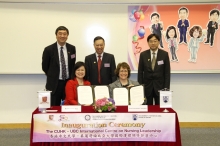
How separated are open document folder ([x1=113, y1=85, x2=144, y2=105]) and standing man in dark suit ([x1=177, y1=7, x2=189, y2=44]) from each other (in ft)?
6.79

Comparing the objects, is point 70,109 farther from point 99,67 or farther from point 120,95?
point 99,67

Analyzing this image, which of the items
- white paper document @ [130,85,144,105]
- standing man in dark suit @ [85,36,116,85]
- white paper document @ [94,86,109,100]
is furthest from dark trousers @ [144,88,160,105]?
white paper document @ [94,86,109,100]

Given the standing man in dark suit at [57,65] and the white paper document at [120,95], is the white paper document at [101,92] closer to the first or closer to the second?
the white paper document at [120,95]

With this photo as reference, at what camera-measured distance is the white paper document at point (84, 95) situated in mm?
2898

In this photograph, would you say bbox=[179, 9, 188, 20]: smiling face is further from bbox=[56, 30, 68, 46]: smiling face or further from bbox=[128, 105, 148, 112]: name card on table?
bbox=[128, 105, 148, 112]: name card on table

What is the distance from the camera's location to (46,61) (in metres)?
3.86

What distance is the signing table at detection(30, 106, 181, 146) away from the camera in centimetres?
251

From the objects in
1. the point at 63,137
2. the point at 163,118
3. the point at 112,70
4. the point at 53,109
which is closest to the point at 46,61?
the point at 112,70

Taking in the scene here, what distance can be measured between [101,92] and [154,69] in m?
1.12

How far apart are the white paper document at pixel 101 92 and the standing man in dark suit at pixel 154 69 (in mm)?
1005

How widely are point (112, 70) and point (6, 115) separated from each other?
2.30 meters

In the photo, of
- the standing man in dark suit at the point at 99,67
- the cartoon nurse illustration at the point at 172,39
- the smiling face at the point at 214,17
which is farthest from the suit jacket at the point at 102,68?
the smiling face at the point at 214,17

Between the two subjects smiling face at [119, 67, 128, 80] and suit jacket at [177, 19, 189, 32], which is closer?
smiling face at [119, 67, 128, 80]

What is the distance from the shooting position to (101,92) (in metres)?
2.92
